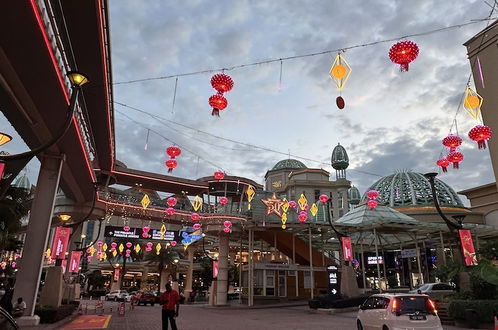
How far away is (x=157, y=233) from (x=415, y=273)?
36.6 m

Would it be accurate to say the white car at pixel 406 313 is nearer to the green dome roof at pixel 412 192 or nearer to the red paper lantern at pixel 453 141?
the red paper lantern at pixel 453 141

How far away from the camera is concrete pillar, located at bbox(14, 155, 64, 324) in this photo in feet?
50.9

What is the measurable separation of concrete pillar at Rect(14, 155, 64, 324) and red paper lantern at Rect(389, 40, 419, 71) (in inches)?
591

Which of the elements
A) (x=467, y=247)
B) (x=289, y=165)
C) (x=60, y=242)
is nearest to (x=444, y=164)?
(x=467, y=247)

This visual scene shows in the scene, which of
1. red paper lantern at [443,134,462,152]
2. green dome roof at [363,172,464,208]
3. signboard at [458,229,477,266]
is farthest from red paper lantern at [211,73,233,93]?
green dome roof at [363,172,464,208]

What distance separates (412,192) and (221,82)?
45.9 meters

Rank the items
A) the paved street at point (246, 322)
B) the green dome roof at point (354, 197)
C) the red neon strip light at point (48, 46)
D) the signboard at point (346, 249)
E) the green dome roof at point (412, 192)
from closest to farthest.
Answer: the red neon strip light at point (48, 46) < the paved street at point (246, 322) < the signboard at point (346, 249) < the green dome roof at point (412, 192) < the green dome roof at point (354, 197)

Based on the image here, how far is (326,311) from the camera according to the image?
71.8 ft

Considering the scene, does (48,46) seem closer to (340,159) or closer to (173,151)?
(173,151)

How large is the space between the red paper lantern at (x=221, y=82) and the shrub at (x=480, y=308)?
39.4 feet

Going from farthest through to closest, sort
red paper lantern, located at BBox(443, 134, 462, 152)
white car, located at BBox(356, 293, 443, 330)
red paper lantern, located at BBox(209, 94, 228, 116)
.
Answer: red paper lantern, located at BBox(443, 134, 462, 152)
red paper lantern, located at BBox(209, 94, 228, 116)
white car, located at BBox(356, 293, 443, 330)

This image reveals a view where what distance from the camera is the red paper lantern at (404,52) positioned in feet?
31.7

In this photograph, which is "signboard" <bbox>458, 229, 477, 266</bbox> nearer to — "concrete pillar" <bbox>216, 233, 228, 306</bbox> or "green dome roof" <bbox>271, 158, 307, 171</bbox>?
"concrete pillar" <bbox>216, 233, 228, 306</bbox>

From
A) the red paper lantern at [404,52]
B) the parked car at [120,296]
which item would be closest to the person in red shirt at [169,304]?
the red paper lantern at [404,52]
